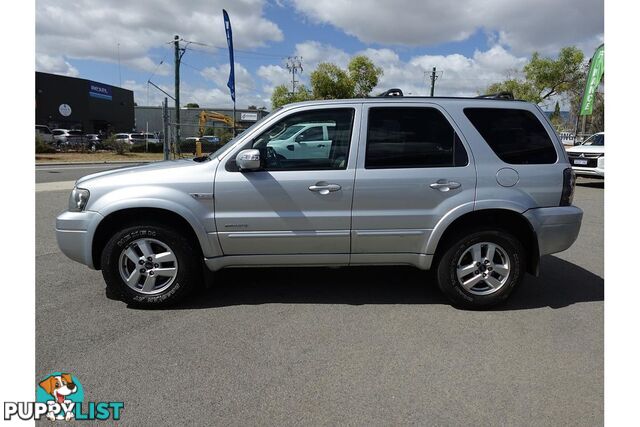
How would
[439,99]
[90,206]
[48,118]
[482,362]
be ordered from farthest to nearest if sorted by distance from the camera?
1. [48,118]
2. [439,99]
3. [90,206]
4. [482,362]

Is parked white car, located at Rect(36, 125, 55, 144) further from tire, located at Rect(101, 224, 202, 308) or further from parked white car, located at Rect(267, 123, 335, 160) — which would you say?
parked white car, located at Rect(267, 123, 335, 160)

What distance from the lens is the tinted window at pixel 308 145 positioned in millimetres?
4070

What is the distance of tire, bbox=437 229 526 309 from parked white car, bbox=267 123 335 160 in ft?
4.91

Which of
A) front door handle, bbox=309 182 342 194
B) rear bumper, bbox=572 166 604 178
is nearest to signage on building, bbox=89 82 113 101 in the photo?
rear bumper, bbox=572 166 604 178

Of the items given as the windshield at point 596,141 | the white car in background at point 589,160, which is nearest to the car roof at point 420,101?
the white car in background at point 589,160

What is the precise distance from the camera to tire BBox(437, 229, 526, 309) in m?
4.18

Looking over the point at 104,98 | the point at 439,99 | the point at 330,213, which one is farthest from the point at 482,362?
the point at 104,98

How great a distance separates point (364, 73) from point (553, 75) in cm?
1301

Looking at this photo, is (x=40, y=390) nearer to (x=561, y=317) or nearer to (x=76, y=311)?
(x=76, y=311)

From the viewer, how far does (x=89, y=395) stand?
114 inches

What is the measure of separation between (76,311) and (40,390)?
1260 mm

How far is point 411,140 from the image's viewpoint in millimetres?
4152

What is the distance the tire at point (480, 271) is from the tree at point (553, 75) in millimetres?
25023

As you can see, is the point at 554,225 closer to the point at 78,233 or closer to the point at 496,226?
the point at 496,226
